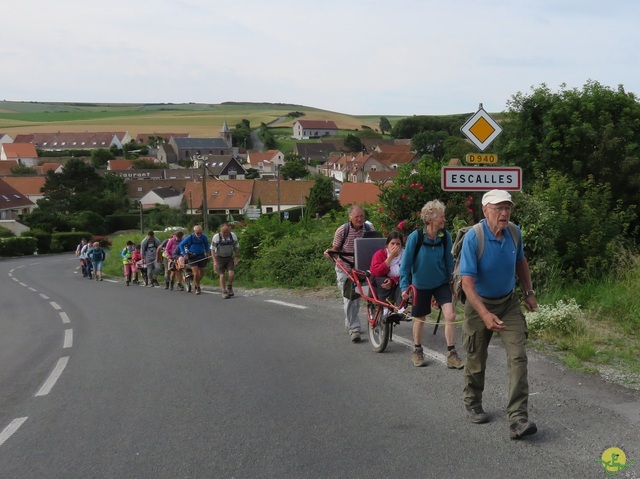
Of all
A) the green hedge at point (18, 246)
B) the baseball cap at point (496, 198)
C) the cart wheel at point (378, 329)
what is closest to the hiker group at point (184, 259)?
the cart wheel at point (378, 329)

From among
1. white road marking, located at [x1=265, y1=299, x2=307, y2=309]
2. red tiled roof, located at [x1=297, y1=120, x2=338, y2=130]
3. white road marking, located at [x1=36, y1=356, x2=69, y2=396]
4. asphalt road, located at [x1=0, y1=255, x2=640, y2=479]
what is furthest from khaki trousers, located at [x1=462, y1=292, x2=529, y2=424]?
red tiled roof, located at [x1=297, y1=120, x2=338, y2=130]

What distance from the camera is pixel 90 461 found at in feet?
17.7

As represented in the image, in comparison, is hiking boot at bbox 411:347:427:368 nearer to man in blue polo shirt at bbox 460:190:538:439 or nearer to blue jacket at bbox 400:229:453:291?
blue jacket at bbox 400:229:453:291

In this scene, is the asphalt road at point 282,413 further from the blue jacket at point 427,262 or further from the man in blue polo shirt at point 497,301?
the blue jacket at point 427,262

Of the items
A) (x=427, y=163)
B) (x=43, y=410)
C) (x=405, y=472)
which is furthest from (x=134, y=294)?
(x=405, y=472)

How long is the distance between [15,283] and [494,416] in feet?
91.2

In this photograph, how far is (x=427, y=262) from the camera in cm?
770

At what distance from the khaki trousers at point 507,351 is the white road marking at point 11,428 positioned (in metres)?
3.94

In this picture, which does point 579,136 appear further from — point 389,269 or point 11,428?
point 11,428

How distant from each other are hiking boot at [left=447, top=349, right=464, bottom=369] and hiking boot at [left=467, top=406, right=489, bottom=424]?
1.76m

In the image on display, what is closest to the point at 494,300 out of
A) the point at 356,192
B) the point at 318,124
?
the point at 356,192

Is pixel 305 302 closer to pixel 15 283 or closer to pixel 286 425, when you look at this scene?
pixel 286 425

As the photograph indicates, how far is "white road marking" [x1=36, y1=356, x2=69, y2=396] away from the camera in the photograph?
804 centimetres

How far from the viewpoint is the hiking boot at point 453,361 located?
761cm
